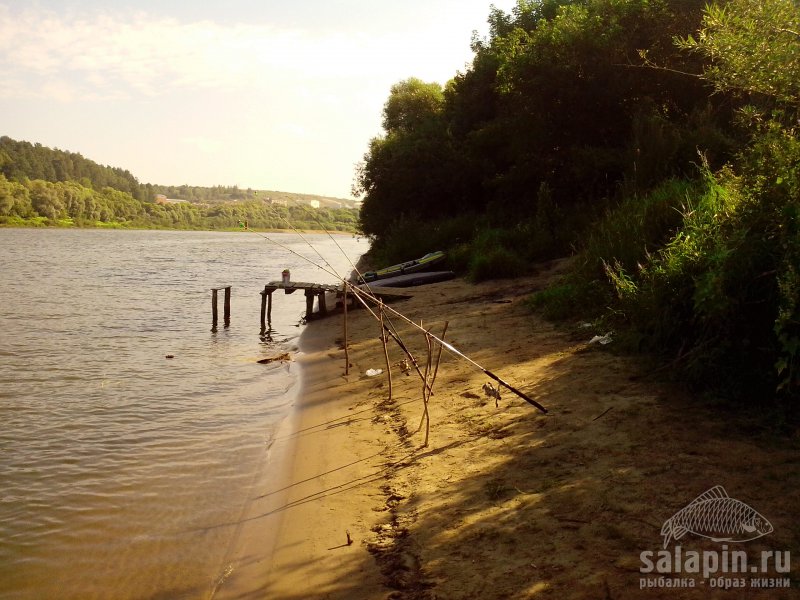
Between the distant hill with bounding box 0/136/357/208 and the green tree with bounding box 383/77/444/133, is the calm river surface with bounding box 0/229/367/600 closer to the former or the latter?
the green tree with bounding box 383/77/444/133

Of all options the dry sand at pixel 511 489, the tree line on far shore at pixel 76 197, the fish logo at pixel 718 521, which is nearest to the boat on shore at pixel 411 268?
the dry sand at pixel 511 489

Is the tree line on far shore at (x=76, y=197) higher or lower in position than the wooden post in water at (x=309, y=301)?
higher

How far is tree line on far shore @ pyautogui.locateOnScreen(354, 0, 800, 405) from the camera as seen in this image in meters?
7.02

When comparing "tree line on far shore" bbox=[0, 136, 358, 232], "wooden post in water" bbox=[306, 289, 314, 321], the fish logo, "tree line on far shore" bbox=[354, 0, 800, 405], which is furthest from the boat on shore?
"tree line on far shore" bbox=[0, 136, 358, 232]

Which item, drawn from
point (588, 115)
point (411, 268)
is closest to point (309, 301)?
point (411, 268)

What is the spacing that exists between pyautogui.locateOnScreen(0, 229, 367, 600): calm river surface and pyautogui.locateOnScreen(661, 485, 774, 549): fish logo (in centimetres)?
385

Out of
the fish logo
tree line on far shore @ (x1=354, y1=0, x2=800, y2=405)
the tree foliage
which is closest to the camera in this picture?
the fish logo

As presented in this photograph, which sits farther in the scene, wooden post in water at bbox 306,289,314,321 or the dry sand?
wooden post in water at bbox 306,289,314,321

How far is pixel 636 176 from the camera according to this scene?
52.1 ft

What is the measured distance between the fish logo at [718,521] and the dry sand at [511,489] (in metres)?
0.07

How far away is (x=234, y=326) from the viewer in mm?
21984

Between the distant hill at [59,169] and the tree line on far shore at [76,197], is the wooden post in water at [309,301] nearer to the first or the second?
the tree line on far shore at [76,197]

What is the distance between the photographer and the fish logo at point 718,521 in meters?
4.54

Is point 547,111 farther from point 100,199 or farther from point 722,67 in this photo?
point 100,199
